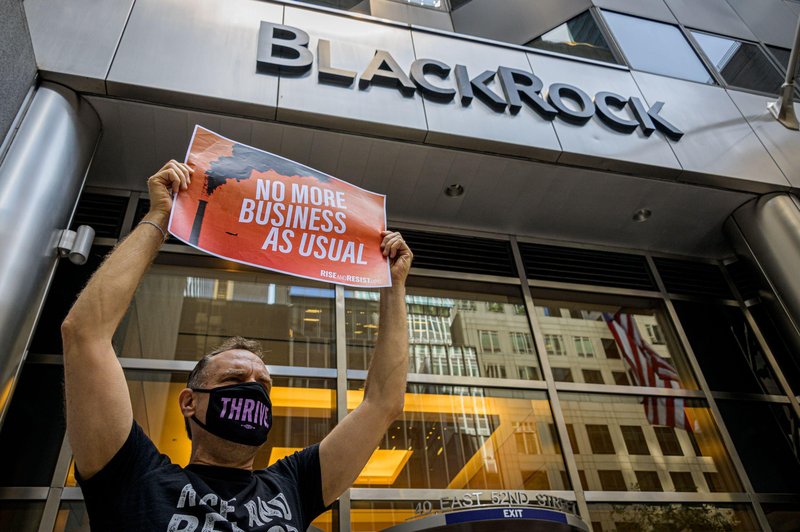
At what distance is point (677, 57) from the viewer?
889 cm

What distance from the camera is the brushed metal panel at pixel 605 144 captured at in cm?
673

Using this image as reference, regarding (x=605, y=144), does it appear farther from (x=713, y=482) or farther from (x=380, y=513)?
(x=380, y=513)

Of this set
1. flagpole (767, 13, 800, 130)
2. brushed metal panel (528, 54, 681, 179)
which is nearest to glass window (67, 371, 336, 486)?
brushed metal panel (528, 54, 681, 179)

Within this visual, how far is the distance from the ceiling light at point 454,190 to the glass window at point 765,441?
400cm

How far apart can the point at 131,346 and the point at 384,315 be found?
3912 millimetres

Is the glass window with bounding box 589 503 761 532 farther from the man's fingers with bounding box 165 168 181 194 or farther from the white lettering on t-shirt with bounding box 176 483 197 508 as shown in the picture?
the man's fingers with bounding box 165 168 181 194

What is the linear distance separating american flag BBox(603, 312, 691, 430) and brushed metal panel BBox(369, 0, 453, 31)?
5.87m

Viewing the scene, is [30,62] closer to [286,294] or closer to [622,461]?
[286,294]

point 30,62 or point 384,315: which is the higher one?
point 30,62

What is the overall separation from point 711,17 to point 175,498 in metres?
11.6

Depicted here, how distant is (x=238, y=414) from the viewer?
6.64 ft

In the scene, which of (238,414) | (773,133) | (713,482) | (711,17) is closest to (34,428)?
(238,414)

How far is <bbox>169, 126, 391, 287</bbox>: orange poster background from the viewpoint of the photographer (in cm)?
244

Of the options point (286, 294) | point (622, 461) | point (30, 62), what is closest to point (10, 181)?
point (30, 62)
